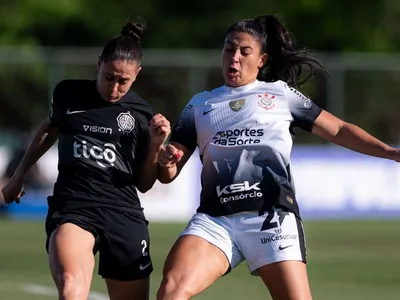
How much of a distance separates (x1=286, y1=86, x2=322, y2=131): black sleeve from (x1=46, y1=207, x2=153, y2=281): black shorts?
1.21 metres

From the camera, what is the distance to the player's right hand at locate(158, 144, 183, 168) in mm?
6715

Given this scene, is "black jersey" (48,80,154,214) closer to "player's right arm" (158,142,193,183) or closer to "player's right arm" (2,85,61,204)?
"player's right arm" (2,85,61,204)

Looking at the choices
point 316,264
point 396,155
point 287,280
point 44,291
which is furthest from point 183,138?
point 316,264

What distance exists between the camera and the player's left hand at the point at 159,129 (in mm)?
6973

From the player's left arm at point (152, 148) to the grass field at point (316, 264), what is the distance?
11.8 ft

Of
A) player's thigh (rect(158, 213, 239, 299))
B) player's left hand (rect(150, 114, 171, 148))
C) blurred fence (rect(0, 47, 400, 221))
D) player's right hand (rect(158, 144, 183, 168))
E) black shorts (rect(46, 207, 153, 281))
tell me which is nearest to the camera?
player's thigh (rect(158, 213, 239, 299))

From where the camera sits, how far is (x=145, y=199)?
74.7 ft

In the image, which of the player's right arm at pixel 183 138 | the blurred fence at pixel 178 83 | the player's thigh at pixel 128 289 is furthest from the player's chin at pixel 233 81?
the blurred fence at pixel 178 83

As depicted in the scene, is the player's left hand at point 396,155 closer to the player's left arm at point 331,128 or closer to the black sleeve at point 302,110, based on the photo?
the player's left arm at point 331,128

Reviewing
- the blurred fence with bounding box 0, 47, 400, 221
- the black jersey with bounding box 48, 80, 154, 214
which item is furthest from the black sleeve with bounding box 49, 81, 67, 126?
the blurred fence with bounding box 0, 47, 400, 221

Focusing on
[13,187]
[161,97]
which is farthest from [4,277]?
[161,97]

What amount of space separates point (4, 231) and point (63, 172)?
13.0 m

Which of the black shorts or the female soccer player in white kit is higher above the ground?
the female soccer player in white kit

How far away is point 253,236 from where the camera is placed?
264 inches
